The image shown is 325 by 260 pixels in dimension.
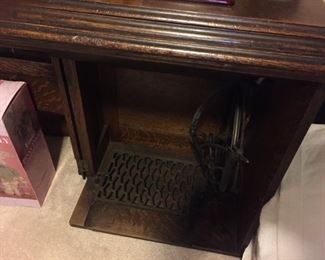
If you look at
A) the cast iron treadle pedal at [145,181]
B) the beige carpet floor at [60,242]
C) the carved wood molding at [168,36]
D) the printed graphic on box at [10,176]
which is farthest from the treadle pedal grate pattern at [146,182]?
the carved wood molding at [168,36]

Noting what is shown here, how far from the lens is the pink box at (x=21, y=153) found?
95 centimetres

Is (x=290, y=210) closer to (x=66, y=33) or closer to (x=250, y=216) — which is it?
(x=250, y=216)

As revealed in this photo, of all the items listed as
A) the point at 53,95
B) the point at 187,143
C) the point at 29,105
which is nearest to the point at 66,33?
the point at 29,105

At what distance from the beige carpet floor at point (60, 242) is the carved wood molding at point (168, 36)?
0.74 metres

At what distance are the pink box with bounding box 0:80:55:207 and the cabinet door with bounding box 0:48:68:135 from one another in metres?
0.09

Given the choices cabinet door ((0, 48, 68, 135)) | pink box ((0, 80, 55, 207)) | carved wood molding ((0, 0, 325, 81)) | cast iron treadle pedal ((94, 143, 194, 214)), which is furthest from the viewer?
cast iron treadle pedal ((94, 143, 194, 214))

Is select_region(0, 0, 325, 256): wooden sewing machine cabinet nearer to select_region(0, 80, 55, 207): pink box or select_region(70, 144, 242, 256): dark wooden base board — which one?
select_region(70, 144, 242, 256): dark wooden base board

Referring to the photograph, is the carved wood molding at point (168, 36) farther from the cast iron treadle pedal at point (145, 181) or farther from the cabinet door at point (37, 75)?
the cast iron treadle pedal at point (145, 181)

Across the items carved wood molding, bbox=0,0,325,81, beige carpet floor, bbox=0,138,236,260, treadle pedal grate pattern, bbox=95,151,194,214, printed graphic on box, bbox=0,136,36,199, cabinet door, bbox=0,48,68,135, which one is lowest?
beige carpet floor, bbox=0,138,236,260

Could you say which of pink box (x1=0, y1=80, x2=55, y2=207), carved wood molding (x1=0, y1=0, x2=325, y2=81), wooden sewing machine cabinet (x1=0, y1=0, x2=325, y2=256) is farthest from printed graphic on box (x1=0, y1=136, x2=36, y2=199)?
carved wood molding (x1=0, y1=0, x2=325, y2=81)

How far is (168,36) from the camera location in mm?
567

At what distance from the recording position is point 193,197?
1225mm

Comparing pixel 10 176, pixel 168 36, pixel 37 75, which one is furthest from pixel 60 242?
pixel 168 36

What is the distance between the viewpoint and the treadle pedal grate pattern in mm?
1209
